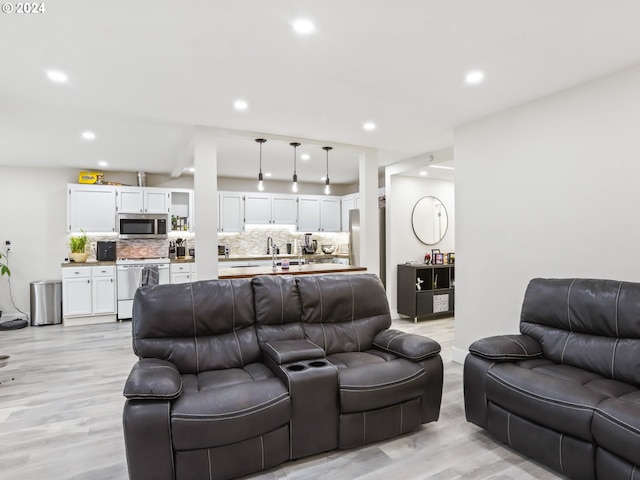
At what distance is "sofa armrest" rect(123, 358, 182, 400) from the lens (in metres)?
1.89

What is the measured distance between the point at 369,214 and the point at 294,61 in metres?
2.79

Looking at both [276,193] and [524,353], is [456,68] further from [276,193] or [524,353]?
[276,193]

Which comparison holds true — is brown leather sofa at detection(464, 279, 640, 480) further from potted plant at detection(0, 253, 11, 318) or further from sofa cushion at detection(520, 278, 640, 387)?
potted plant at detection(0, 253, 11, 318)

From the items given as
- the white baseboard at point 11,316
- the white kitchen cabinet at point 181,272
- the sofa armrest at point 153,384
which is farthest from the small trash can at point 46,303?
the sofa armrest at point 153,384

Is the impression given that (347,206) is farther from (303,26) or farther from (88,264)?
(303,26)

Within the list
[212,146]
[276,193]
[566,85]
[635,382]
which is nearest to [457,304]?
[635,382]

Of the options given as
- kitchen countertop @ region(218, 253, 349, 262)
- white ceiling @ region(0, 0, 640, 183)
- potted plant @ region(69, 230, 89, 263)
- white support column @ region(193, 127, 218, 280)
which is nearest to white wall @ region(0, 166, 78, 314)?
potted plant @ region(69, 230, 89, 263)

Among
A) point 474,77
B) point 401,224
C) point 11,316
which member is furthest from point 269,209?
point 474,77

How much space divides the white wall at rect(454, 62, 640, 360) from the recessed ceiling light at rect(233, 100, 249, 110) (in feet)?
7.78

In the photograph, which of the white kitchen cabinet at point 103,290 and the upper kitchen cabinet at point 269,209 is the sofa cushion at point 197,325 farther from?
the upper kitchen cabinet at point 269,209

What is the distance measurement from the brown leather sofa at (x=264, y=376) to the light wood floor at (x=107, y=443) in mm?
125

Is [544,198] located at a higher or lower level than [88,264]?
higher

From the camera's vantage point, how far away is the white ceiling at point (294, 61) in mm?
2092

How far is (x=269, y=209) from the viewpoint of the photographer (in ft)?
25.6
